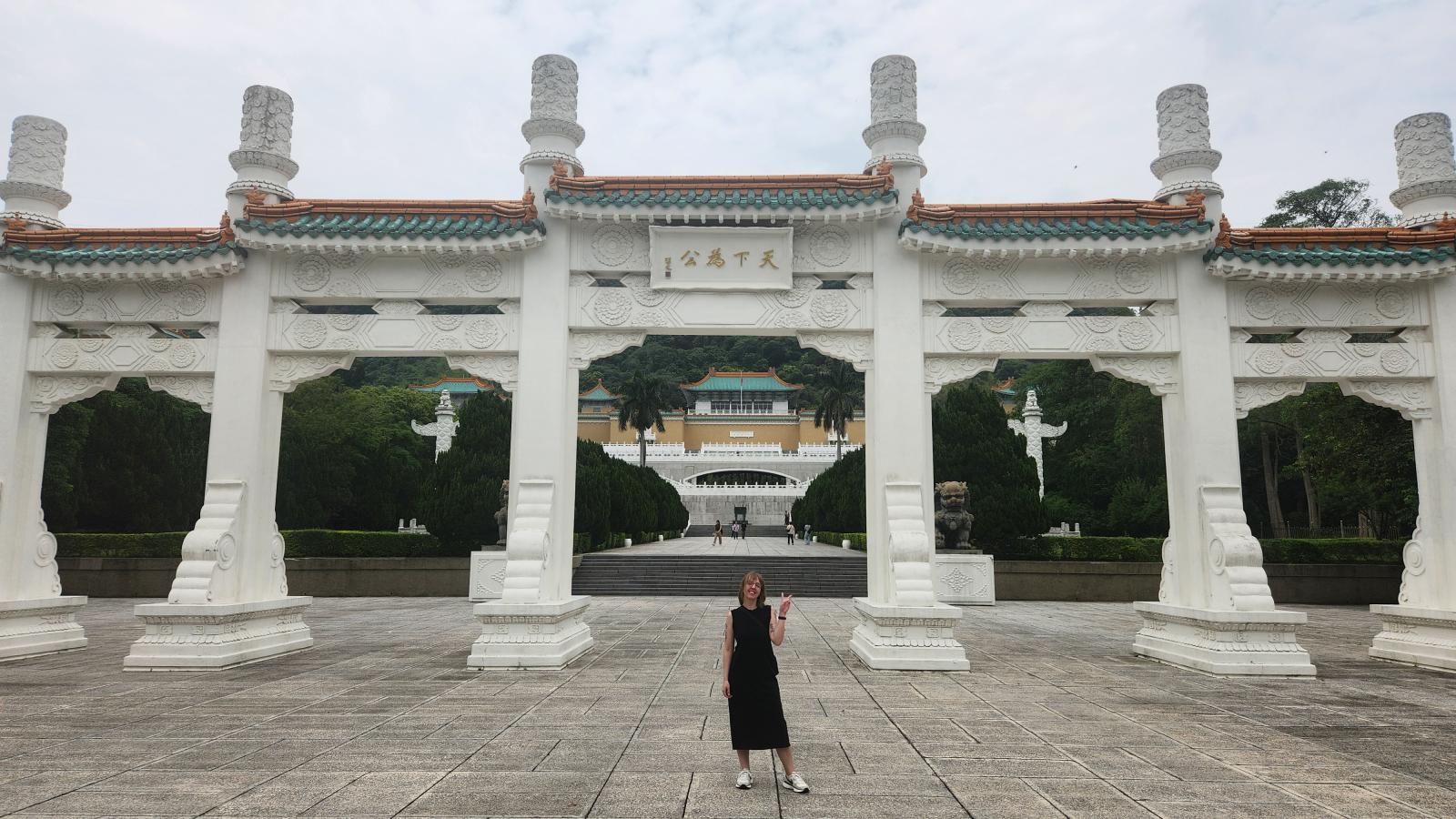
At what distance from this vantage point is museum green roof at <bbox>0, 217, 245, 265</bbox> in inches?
324

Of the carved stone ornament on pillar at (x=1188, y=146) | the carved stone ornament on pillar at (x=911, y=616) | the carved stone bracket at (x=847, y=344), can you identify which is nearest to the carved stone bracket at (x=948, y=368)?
the carved stone bracket at (x=847, y=344)

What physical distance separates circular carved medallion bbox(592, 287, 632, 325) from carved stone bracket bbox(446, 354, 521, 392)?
0.94m

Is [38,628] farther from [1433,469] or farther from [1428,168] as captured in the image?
[1428,168]

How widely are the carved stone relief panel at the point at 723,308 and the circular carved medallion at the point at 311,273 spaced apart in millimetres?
2567

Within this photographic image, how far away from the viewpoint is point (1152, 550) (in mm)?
17062

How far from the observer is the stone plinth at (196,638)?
7484 mm

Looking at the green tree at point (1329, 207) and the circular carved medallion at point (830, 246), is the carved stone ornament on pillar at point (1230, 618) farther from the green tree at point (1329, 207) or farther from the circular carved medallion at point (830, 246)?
the green tree at point (1329, 207)

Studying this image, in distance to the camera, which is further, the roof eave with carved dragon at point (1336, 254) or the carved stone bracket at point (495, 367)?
the carved stone bracket at point (495, 367)

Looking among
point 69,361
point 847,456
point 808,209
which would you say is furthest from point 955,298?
point 847,456

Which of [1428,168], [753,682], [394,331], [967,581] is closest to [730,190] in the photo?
[394,331]

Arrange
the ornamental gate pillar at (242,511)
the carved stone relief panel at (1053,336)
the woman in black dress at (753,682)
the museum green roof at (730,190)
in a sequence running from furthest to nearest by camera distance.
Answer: the carved stone relief panel at (1053,336)
the museum green roof at (730,190)
the ornamental gate pillar at (242,511)
the woman in black dress at (753,682)

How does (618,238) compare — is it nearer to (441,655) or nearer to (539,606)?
(539,606)

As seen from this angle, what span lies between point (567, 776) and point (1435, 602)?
846 cm

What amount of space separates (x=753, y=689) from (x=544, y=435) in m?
4.72
